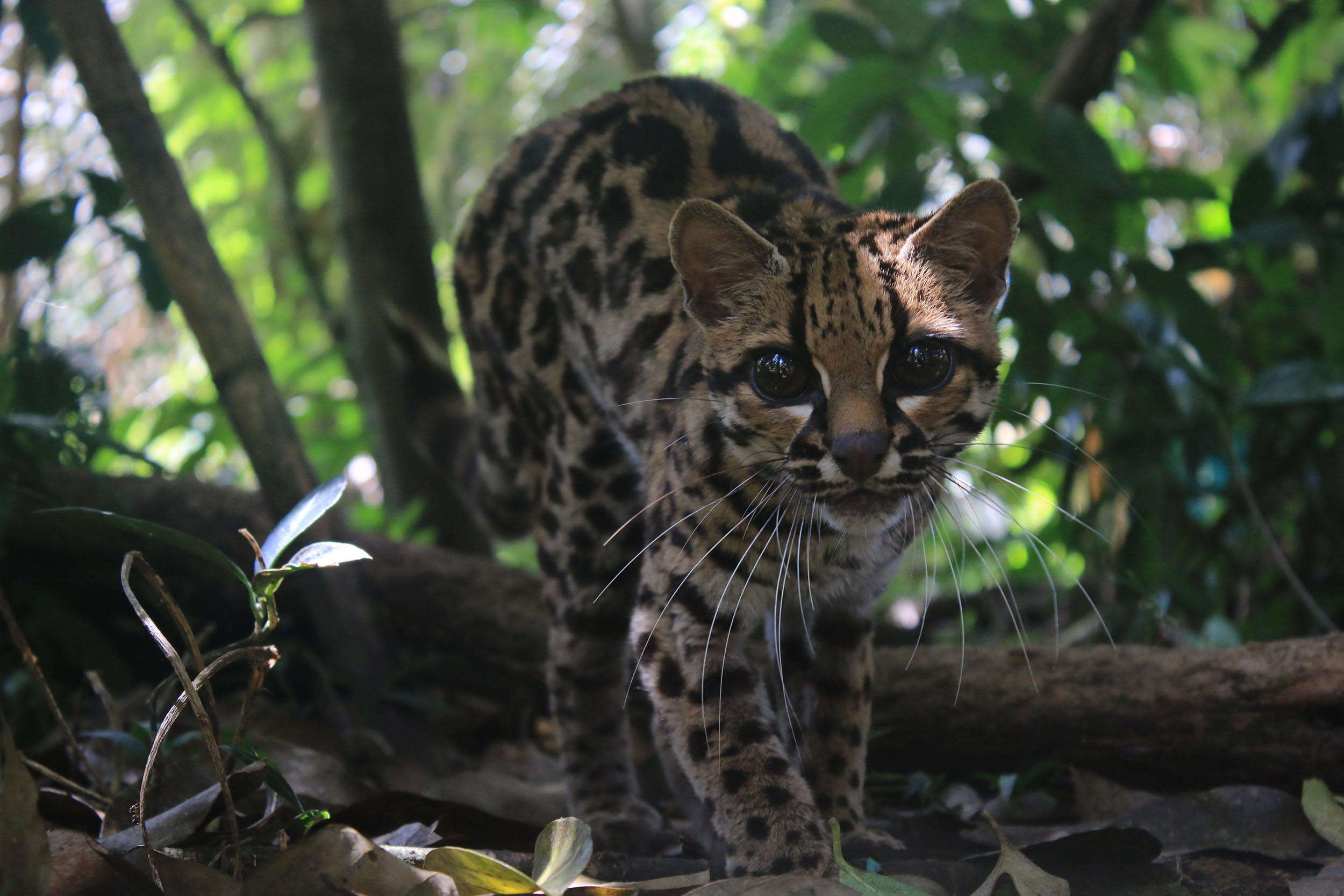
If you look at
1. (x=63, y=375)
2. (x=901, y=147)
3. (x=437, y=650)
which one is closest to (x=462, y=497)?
(x=437, y=650)

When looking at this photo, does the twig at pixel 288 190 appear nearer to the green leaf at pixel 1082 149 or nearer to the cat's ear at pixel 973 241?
the cat's ear at pixel 973 241

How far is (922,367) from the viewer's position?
2758 millimetres

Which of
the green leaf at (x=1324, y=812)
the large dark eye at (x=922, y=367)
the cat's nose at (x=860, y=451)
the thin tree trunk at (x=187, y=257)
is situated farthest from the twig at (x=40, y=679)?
the green leaf at (x=1324, y=812)

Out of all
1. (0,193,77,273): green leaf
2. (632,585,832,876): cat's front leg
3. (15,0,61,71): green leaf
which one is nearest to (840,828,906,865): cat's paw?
(632,585,832,876): cat's front leg

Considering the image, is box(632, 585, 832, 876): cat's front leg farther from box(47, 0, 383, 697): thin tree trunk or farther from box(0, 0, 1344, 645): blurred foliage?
box(47, 0, 383, 697): thin tree trunk

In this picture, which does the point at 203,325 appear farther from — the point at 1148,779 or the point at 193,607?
the point at 1148,779

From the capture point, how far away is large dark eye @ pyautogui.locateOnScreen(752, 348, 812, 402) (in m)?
2.78

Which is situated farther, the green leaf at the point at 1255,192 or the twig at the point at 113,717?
the green leaf at the point at 1255,192

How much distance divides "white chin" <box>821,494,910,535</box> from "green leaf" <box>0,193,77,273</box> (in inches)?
101

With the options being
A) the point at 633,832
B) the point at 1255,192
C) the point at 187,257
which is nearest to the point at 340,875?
the point at 633,832

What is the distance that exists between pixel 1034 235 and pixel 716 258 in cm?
212

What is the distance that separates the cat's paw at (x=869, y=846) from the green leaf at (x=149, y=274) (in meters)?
2.63

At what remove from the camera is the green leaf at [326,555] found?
7.10 feet

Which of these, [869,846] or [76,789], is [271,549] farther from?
[869,846]
